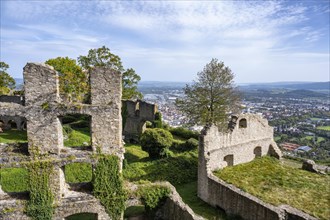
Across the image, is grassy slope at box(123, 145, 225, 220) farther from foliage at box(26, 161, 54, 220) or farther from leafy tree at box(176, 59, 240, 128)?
foliage at box(26, 161, 54, 220)

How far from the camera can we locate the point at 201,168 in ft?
58.2

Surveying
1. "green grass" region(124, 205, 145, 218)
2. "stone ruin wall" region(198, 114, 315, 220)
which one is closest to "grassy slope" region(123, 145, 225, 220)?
"stone ruin wall" region(198, 114, 315, 220)

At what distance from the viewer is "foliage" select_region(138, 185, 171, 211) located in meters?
13.7

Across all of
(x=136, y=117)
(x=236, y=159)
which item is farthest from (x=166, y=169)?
(x=136, y=117)

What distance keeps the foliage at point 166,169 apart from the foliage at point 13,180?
7.18m

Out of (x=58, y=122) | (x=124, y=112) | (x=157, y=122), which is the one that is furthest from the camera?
(x=124, y=112)

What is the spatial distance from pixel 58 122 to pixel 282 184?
14.3 metres

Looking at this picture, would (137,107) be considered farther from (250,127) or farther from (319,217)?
(319,217)

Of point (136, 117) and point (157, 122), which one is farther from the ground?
point (136, 117)

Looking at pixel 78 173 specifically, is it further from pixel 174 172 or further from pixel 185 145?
pixel 185 145

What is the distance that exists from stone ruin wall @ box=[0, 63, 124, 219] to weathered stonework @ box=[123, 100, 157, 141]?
20759mm

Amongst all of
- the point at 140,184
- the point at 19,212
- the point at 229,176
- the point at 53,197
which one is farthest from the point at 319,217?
the point at 19,212

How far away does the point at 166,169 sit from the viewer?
21562 millimetres

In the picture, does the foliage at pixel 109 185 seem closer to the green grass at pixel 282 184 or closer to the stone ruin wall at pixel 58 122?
the stone ruin wall at pixel 58 122
